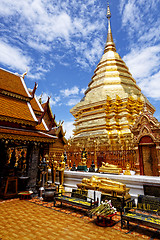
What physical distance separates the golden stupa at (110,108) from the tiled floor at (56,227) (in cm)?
796

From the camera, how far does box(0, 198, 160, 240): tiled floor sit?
11.4ft

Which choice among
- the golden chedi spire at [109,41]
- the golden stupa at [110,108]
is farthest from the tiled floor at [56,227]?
the golden chedi spire at [109,41]

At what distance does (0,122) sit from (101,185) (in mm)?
5034

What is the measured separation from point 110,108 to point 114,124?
1.90m

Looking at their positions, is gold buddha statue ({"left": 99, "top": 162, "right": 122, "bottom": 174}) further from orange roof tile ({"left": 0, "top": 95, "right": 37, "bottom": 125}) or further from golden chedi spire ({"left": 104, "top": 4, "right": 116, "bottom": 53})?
golden chedi spire ({"left": 104, "top": 4, "right": 116, "bottom": 53})

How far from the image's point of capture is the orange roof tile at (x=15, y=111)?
690 cm

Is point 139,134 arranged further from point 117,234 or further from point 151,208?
point 117,234

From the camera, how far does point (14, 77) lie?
32.3ft

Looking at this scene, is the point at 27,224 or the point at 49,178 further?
the point at 49,178

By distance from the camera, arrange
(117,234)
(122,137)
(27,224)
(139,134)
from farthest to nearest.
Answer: (122,137)
(139,134)
(27,224)
(117,234)

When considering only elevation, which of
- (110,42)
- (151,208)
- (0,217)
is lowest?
(0,217)

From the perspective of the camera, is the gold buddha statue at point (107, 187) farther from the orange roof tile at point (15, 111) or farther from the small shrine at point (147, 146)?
the orange roof tile at point (15, 111)

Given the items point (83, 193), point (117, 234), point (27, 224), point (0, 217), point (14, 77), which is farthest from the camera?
point (14, 77)

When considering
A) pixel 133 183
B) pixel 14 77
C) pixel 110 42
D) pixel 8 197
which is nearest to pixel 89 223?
pixel 133 183
